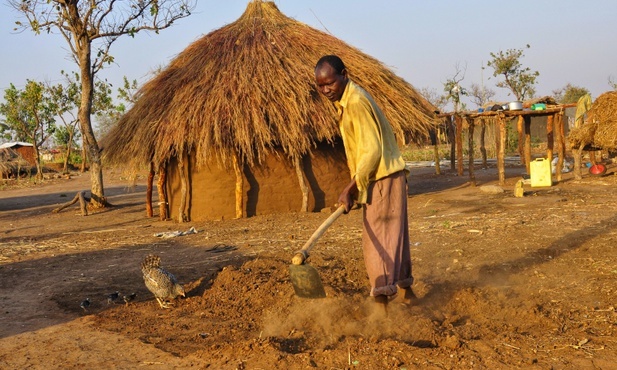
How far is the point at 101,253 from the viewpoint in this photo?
8000 millimetres

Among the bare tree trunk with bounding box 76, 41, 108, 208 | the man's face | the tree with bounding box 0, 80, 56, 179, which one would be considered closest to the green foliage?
the tree with bounding box 0, 80, 56, 179

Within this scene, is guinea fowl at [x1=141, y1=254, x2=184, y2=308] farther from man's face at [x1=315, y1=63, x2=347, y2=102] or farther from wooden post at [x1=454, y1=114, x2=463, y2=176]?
wooden post at [x1=454, y1=114, x2=463, y2=176]

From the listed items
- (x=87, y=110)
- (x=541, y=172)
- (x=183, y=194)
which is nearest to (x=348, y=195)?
(x=183, y=194)

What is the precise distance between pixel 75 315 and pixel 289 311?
178 centimetres

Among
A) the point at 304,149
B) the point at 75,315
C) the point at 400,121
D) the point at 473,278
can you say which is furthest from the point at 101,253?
the point at 400,121

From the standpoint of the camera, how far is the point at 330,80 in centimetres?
398

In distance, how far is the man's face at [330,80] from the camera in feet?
13.0

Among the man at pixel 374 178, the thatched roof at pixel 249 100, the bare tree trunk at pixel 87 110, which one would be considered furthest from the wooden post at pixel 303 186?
the man at pixel 374 178

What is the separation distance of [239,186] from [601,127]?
25.0ft

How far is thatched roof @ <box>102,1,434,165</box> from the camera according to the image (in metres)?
10.2

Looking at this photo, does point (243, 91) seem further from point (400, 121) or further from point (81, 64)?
point (81, 64)

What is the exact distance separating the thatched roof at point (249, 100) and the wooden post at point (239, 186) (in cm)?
15

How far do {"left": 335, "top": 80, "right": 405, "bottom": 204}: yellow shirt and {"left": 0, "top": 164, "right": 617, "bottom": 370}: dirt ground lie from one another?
3.01 ft

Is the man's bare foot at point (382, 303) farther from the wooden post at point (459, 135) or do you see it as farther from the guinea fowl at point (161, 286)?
the wooden post at point (459, 135)
